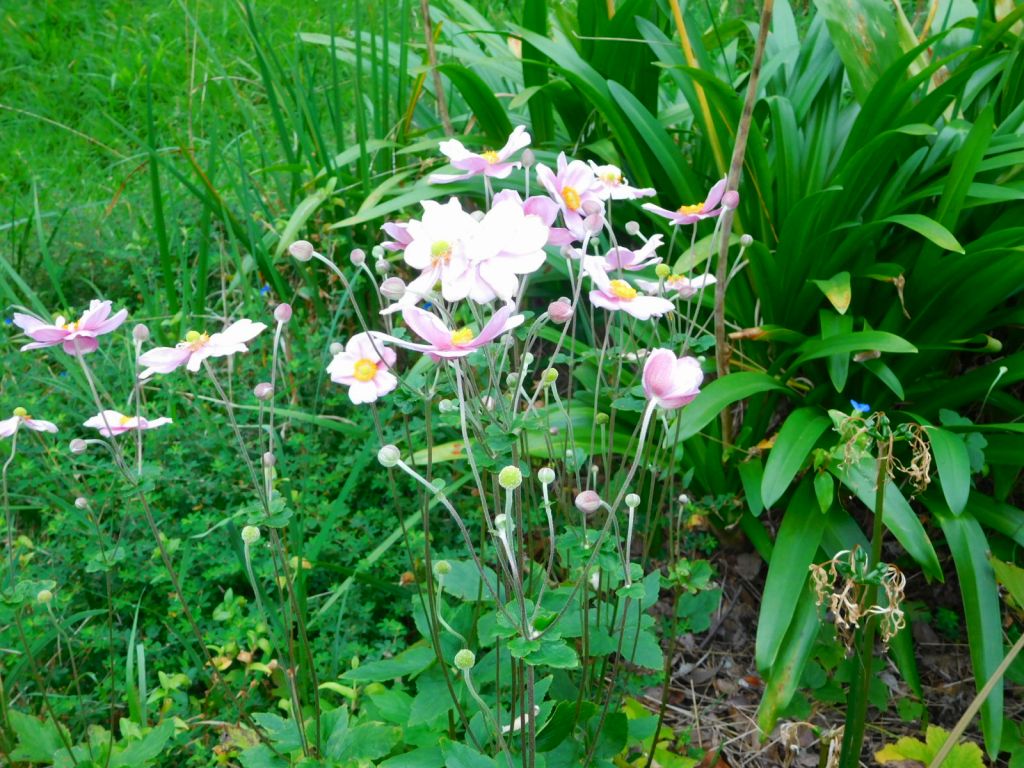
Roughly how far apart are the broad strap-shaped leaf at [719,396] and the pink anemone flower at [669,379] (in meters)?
0.66

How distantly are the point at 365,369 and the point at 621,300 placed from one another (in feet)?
0.96

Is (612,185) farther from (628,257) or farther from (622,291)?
(622,291)

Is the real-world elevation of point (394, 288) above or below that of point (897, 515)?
above

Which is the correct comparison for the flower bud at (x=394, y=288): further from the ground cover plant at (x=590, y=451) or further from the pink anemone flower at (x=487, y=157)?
the pink anemone flower at (x=487, y=157)

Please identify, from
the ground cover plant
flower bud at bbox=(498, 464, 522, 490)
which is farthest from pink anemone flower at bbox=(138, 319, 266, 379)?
flower bud at bbox=(498, 464, 522, 490)

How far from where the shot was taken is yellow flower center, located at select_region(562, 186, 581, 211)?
41.8 inches

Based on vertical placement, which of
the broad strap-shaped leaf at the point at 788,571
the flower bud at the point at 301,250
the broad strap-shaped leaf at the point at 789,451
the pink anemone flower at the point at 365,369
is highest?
the flower bud at the point at 301,250

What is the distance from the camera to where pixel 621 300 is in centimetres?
98

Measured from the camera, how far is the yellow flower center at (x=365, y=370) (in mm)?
945

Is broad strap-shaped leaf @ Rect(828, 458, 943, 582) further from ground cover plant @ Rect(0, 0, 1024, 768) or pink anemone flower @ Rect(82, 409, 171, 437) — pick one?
pink anemone flower @ Rect(82, 409, 171, 437)

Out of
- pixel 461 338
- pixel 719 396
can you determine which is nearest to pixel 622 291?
pixel 461 338

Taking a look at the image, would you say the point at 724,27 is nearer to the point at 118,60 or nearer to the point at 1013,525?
the point at 1013,525

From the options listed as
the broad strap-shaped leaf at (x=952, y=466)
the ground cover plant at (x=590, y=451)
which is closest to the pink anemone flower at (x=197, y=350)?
the ground cover plant at (x=590, y=451)

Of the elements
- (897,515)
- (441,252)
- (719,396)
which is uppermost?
(441,252)
